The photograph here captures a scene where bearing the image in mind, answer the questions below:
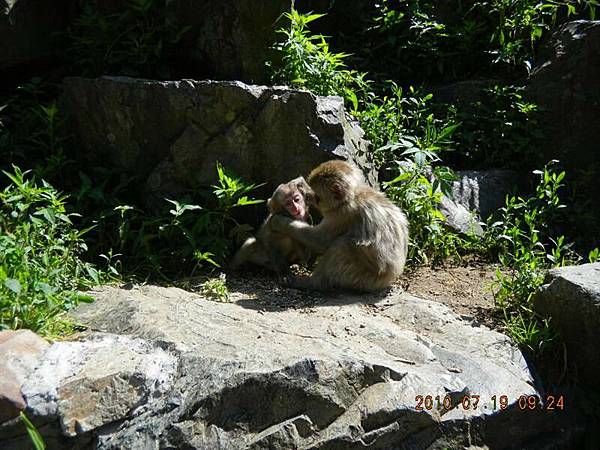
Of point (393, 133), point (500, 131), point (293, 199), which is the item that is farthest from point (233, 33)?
point (500, 131)

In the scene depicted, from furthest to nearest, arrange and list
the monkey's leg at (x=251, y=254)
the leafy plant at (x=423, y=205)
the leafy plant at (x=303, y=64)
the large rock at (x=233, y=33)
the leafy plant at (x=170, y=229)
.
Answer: the large rock at (x=233, y=33) → the leafy plant at (x=303, y=64) → the leafy plant at (x=423, y=205) → the monkey's leg at (x=251, y=254) → the leafy plant at (x=170, y=229)

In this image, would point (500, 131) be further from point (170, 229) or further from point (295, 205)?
point (170, 229)

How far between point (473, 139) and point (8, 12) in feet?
18.7

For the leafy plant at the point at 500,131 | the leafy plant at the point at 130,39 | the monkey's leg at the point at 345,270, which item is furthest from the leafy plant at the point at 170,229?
the leafy plant at the point at 500,131

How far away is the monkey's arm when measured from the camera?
244 inches

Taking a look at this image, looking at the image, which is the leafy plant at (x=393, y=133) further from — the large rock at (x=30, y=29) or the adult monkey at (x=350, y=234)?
the large rock at (x=30, y=29)

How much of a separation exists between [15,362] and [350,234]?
3.01 metres

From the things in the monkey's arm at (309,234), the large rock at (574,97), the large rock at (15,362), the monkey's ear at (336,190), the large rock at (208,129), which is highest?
the large rock at (574,97)

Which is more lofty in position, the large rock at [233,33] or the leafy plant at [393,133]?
the large rock at [233,33]

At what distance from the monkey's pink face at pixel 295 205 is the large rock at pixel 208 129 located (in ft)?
2.12

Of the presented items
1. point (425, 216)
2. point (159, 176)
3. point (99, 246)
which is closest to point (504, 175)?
point (425, 216)

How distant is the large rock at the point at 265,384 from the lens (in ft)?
13.6

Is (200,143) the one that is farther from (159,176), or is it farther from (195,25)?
(195,25)

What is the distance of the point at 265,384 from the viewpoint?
4.31 m
